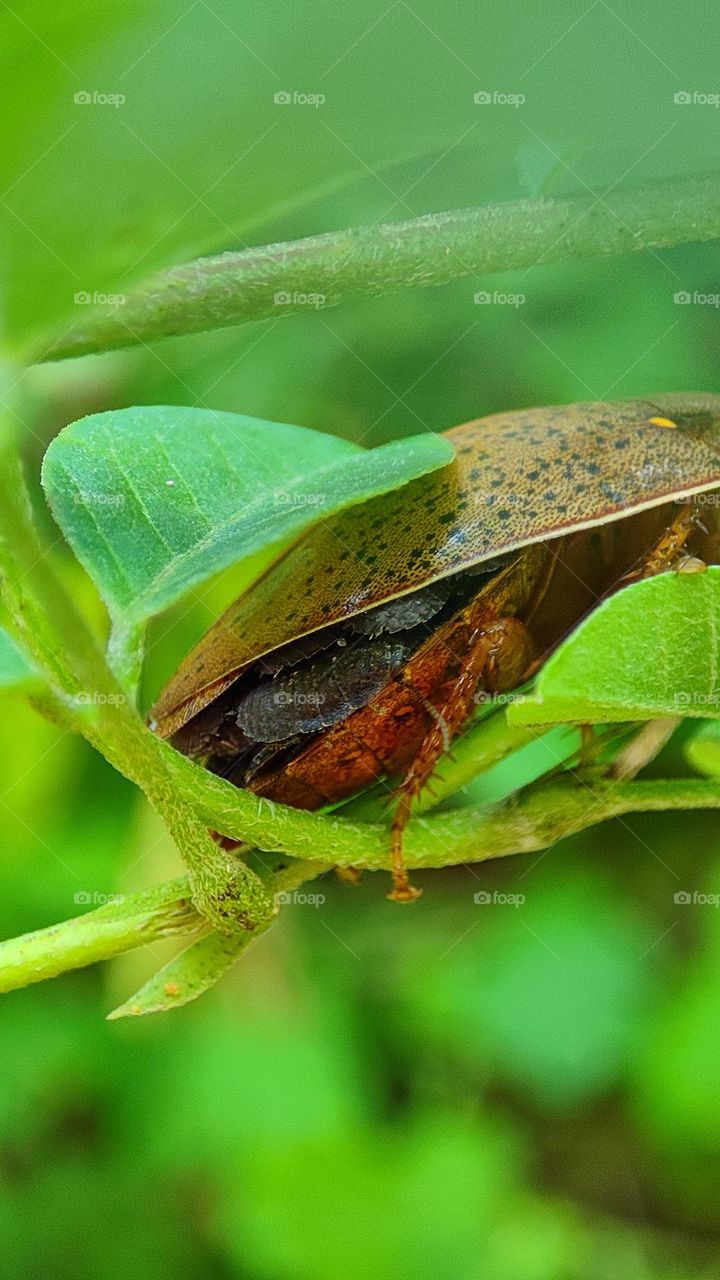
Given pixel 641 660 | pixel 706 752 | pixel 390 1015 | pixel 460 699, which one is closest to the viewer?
pixel 641 660

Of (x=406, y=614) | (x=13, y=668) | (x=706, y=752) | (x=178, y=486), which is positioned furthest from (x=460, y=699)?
(x=13, y=668)

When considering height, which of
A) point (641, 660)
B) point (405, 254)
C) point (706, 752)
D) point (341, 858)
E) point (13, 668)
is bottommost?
point (706, 752)

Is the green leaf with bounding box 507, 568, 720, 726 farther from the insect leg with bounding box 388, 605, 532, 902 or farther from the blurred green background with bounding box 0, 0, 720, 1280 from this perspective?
the blurred green background with bounding box 0, 0, 720, 1280

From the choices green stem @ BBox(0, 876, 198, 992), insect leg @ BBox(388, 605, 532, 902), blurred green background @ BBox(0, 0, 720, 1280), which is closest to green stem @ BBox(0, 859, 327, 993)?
green stem @ BBox(0, 876, 198, 992)

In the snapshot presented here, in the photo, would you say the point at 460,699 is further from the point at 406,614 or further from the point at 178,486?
the point at 178,486

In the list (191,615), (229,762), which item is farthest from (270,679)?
(191,615)

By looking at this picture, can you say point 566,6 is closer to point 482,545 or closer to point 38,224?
point 482,545

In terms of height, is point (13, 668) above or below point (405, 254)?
below
